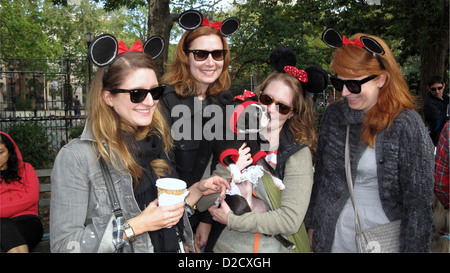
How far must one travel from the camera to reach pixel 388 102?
97.7 inches

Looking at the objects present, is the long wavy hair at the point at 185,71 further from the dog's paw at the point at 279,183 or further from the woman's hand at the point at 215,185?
the dog's paw at the point at 279,183

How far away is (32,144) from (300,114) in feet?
27.9

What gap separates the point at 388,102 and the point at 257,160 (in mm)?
1069

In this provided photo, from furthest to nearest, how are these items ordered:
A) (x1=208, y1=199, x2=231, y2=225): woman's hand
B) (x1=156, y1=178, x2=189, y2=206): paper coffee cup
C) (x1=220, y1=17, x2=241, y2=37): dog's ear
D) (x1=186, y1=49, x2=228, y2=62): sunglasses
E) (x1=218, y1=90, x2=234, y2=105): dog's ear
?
(x1=220, y1=17, x2=241, y2=37): dog's ear, (x1=186, y1=49, x2=228, y2=62): sunglasses, (x1=218, y1=90, x2=234, y2=105): dog's ear, (x1=208, y1=199, x2=231, y2=225): woman's hand, (x1=156, y1=178, x2=189, y2=206): paper coffee cup

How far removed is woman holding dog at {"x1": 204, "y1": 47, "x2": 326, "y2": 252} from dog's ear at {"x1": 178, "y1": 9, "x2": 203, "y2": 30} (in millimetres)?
1009

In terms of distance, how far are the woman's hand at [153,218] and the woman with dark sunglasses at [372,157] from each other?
1.25m

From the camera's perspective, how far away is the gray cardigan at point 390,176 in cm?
223

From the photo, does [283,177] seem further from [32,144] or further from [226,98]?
[32,144]

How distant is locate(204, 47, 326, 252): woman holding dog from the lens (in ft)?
7.59

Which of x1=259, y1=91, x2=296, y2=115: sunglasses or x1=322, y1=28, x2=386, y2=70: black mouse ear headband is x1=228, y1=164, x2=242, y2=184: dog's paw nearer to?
x1=259, y1=91, x2=296, y2=115: sunglasses

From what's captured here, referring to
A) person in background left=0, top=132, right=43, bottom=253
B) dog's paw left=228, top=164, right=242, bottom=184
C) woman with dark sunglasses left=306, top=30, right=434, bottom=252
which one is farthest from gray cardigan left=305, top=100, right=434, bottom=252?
person in background left=0, top=132, right=43, bottom=253

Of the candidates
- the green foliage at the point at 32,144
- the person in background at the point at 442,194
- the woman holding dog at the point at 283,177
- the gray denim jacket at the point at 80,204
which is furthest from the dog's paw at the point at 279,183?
the green foliage at the point at 32,144

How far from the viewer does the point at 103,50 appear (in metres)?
2.14
